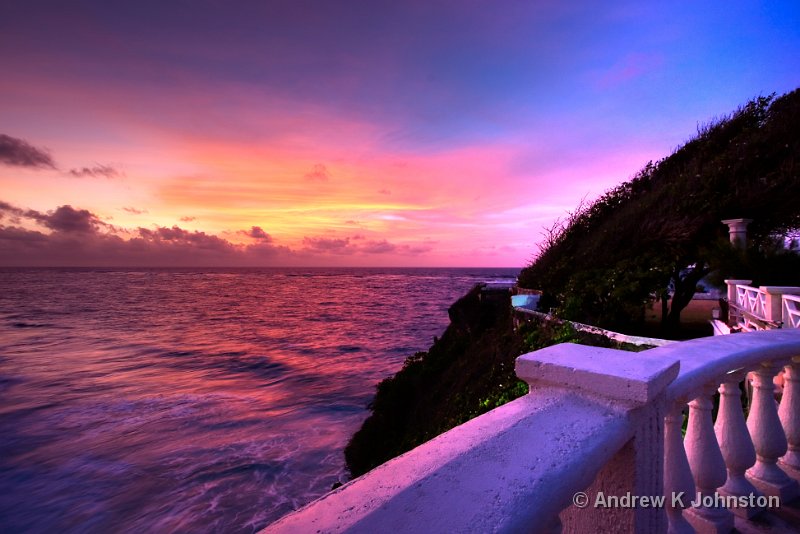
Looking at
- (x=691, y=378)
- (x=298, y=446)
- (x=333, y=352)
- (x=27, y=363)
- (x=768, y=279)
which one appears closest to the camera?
(x=691, y=378)

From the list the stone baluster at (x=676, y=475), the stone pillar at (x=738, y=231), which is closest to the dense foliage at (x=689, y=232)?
the stone pillar at (x=738, y=231)

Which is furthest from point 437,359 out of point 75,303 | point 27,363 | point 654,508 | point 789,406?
point 75,303

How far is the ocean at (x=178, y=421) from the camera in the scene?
31.7 ft

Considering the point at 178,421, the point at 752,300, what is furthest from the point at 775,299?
the point at 178,421

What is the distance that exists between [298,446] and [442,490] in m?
13.0

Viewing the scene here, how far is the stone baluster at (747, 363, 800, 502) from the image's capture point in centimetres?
243

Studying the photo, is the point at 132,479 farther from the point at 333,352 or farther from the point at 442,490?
the point at 333,352

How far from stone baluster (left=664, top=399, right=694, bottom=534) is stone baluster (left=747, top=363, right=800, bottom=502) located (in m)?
0.96

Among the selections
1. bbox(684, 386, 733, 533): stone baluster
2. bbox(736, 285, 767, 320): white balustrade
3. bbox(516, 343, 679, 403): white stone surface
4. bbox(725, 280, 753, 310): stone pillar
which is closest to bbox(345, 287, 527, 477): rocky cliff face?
bbox(736, 285, 767, 320): white balustrade

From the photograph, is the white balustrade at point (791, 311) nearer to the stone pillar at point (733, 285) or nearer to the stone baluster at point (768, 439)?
the stone pillar at point (733, 285)

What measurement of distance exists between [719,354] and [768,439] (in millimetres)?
828

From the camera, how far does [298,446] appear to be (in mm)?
12633

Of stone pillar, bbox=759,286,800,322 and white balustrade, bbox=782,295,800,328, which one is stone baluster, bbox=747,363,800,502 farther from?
stone pillar, bbox=759,286,800,322

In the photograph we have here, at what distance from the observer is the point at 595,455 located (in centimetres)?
118
